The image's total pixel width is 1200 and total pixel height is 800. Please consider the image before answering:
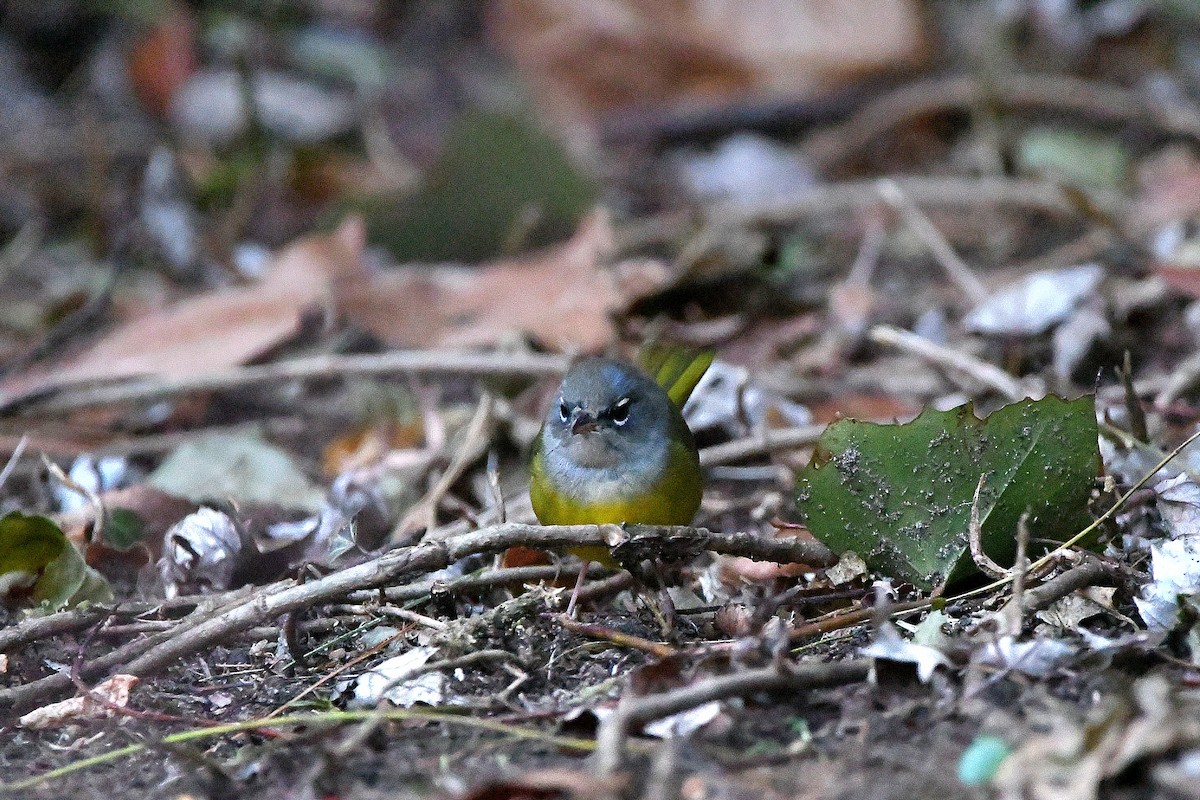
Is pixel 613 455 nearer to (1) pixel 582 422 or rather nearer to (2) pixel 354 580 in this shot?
(1) pixel 582 422

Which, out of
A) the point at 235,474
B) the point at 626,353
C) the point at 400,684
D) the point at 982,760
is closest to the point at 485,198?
the point at 626,353

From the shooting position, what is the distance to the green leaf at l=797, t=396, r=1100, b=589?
3.12 m

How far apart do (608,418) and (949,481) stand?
3.63ft

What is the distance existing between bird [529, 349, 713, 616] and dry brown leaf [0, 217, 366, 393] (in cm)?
175

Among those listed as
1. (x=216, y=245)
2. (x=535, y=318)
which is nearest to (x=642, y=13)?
(x=216, y=245)

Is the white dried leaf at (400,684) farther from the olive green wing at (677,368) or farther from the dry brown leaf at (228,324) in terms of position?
the dry brown leaf at (228,324)

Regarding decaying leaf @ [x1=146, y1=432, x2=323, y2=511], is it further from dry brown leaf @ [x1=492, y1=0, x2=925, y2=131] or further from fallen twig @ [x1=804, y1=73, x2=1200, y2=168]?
dry brown leaf @ [x1=492, y1=0, x2=925, y2=131]

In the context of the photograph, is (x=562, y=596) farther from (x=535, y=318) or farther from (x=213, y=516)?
(x=535, y=318)

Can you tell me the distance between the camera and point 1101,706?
8.24 feet

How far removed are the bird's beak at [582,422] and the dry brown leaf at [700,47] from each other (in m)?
4.89

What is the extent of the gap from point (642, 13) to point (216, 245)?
3.04 meters

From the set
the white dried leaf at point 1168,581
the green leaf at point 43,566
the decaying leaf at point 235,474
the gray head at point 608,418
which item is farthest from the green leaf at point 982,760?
the decaying leaf at point 235,474

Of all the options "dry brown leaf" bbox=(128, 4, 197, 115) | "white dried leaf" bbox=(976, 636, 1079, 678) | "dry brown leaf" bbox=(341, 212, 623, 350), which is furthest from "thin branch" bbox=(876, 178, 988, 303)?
"dry brown leaf" bbox=(128, 4, 197, 115)

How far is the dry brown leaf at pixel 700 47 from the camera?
8.37m
